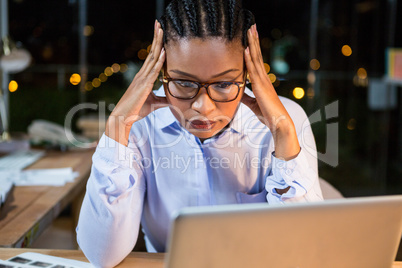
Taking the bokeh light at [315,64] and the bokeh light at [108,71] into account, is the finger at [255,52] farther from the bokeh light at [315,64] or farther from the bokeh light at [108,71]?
the bokeh light at [108,71]

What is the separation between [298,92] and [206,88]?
4308 mm

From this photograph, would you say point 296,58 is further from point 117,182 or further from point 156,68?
point 117,182

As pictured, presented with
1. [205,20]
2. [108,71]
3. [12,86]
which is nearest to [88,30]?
[108,71]

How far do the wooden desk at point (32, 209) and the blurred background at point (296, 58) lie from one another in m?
3.34

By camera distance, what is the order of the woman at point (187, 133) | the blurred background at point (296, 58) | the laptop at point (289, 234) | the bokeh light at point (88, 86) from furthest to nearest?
1. the bokeh light at point (88, 86)
2. the blurred background at point (296, 58)
3. the woman at point (187, 133)
4. the laptop at point (289, 234)

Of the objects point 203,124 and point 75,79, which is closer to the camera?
point 203,124

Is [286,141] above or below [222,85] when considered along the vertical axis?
below

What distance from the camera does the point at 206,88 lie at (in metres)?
1.18

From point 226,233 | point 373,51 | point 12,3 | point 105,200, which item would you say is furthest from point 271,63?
point 226,233

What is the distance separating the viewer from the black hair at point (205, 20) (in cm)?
118

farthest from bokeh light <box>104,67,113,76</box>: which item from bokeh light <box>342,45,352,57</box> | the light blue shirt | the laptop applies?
the laptop

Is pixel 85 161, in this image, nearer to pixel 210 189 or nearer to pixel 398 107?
pixel 210 189

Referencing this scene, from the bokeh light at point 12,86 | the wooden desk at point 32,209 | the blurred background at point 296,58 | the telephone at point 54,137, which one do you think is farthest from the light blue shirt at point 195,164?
the bokeh light at point 12,86

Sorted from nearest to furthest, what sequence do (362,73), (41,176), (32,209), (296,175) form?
(296,175) < (32,209) < (41,176) < (362,73)
